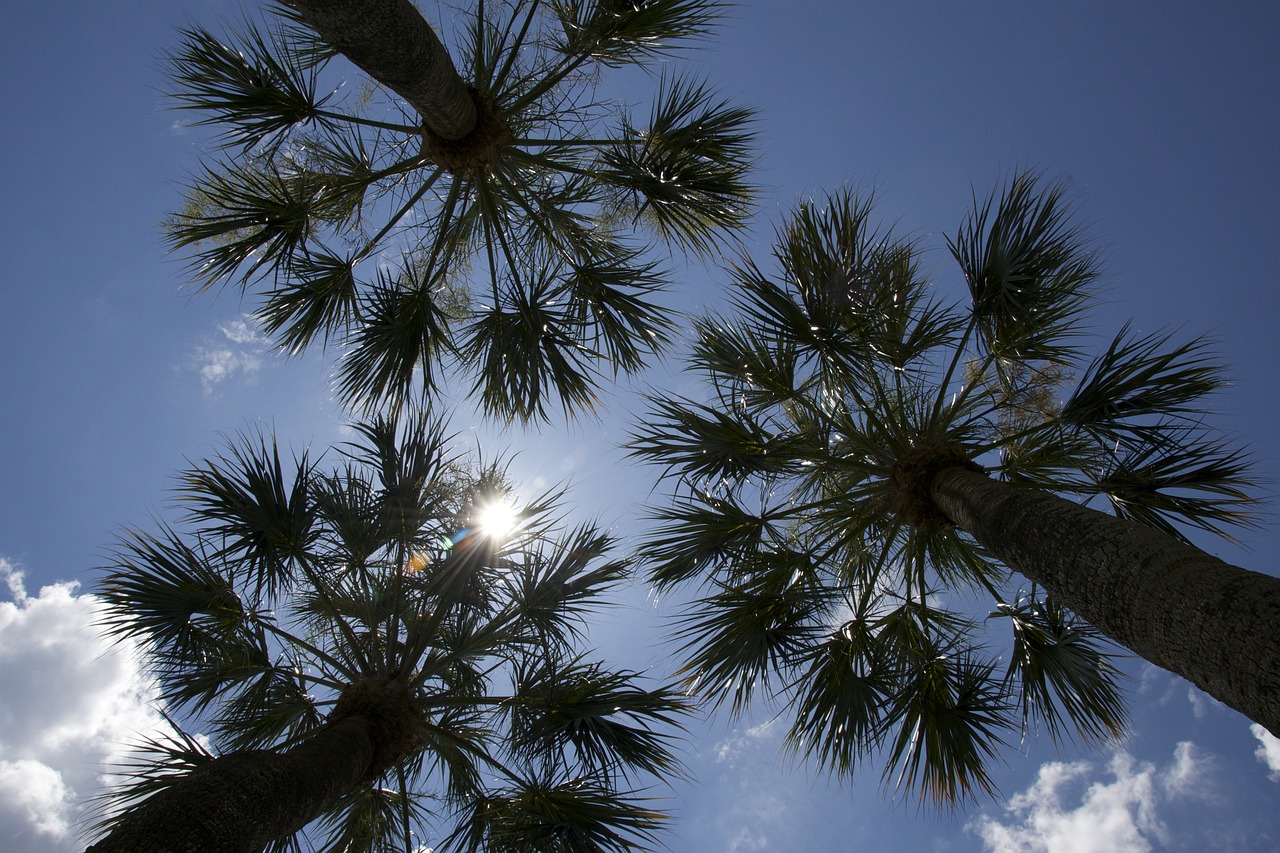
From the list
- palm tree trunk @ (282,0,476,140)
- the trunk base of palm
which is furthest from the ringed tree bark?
the trunk base of palm

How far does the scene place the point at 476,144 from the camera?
6.10 meters

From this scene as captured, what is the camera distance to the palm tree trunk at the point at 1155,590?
2.43m

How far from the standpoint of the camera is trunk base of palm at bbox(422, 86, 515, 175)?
6.06 meters

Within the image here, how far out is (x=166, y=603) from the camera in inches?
183

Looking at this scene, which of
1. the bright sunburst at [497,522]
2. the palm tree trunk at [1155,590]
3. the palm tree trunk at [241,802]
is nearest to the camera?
the palm tree trunk at [1155,590]

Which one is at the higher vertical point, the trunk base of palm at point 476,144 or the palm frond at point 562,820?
the trunk base of palm at point 476,144

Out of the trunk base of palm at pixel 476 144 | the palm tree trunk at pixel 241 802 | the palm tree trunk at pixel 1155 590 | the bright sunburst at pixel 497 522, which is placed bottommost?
the palm tree trunk at pixel 1155 590

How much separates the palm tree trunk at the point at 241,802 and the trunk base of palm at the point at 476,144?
15.7 feet

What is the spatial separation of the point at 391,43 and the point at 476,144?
2.45 m

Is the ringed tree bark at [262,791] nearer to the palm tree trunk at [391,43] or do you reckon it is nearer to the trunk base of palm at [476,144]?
the palm tree trunk at [391,43]

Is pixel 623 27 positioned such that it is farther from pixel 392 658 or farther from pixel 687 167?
pixel 392 658

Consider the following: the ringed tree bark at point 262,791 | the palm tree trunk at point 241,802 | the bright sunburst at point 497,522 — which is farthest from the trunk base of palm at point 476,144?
the palm tree trunk at point 241,802

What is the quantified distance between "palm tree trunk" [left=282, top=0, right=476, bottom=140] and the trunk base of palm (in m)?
1.08

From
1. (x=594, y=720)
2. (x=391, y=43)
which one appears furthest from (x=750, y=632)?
(x=391, y=43)
